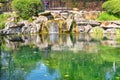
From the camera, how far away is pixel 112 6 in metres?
34.6

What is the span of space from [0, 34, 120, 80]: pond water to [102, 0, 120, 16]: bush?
763 cm

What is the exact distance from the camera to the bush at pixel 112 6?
3424 cm

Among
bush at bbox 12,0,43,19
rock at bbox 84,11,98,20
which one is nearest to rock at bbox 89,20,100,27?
rock at bbox 84,11,98,20

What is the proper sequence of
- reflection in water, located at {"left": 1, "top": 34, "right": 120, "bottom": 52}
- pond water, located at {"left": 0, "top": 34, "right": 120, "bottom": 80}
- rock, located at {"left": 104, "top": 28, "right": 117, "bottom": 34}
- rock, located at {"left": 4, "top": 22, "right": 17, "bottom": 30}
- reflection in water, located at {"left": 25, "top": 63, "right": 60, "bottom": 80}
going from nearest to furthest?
reflection in water, located at {"left": 25, "top": 63, "right": 60, "bottom": 80}, pond water, located at {"left": 0, "top": 34, "right": 120, "bottom": 80}, reflection in water, located at {"left": 1, "top": 34, "right": 120, "bottom": 52}, rock, located at {"left": 4, "top": 22, "right": 17, "bottom": 30}, rock, located at {"left": 104, "top": 28, "right": 117, "bottom": 34}

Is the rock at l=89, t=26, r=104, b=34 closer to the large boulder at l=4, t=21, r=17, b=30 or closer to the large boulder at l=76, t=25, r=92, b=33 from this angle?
the large boulder at l=76, t=25, r=92, b=33

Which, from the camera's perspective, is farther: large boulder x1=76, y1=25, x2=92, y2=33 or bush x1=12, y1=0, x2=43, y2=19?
bush x1=12, y1=0, x2=43, y2=19

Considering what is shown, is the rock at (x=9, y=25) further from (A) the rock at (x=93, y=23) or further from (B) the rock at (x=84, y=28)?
(A) the rock at (x=93, y=23)

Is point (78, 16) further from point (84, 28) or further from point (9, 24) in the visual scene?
point (9, 24)

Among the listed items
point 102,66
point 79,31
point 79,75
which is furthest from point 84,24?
point 79,75

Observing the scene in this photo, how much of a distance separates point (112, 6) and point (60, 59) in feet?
55.3

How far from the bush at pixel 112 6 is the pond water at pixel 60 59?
Result: 7.63 metres

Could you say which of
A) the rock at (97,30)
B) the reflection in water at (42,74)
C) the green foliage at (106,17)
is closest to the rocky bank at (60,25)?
the rock at (97,30)

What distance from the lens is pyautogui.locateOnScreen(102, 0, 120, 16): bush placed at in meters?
34.2

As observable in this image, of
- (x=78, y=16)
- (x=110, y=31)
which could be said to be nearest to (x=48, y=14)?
(x=78, y=16)
